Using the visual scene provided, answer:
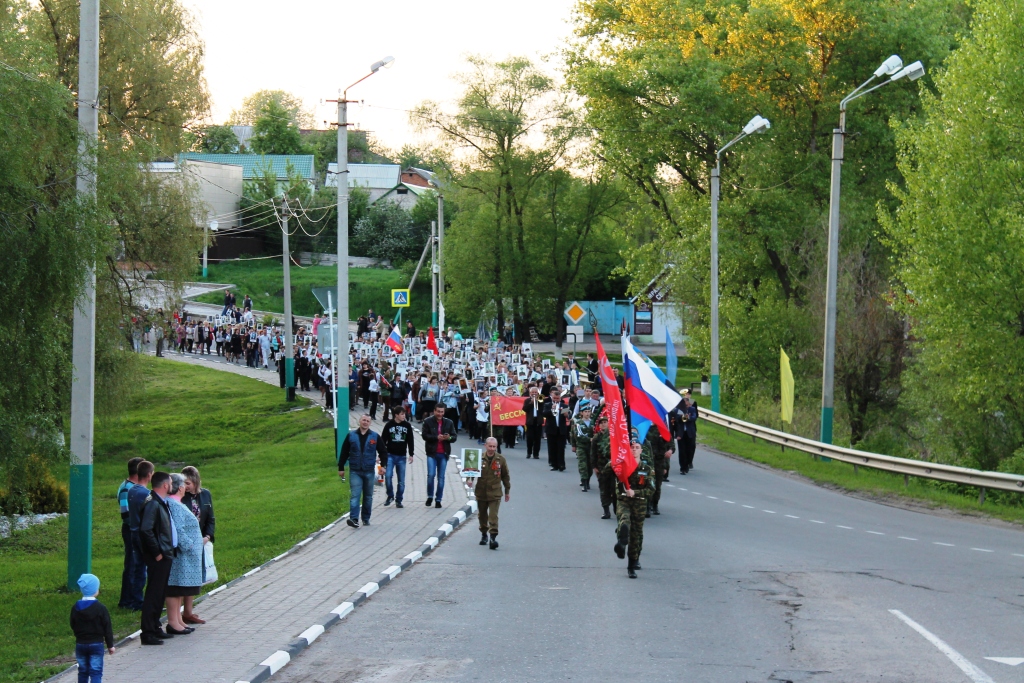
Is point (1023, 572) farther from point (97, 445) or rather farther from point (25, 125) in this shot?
point (97, 445)

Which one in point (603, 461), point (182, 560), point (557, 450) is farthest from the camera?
point (557, 450)

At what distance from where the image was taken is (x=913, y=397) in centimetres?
2817

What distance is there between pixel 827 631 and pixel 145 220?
69.5ft

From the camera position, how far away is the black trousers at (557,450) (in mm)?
25484

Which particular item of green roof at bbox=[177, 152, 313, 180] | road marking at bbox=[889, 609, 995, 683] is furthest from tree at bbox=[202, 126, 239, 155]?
road marking at bbox=[889, 609, 995, 683]

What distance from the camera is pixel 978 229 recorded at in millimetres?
24312

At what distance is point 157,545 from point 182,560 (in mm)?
406

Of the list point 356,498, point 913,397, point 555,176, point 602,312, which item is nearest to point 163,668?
point 356,498

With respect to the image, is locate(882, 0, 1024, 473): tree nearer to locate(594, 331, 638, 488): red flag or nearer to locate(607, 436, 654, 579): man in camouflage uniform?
locate(594, 331, 638, 488): red flag

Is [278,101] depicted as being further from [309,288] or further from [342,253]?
[342,253]

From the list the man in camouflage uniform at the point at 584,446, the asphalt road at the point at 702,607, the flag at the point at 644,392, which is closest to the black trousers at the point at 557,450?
the man in camouflage uniform at the point at 584,446

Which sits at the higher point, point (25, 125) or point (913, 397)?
point (25, 125)

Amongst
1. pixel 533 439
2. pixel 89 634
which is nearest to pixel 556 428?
pixel 533 439

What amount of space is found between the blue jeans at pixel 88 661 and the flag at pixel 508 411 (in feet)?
63.7
